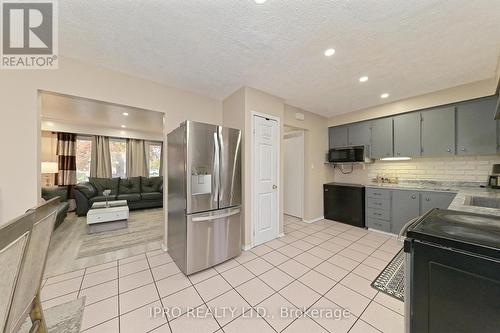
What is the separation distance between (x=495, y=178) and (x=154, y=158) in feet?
28.4

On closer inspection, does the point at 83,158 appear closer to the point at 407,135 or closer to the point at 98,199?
the point at 98,199

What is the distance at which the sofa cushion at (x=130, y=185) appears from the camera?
5574 mm

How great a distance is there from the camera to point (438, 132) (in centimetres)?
312

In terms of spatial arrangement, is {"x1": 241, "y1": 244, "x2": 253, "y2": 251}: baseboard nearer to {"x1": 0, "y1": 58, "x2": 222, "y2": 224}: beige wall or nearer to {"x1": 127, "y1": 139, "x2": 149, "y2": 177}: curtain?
{"x1": 0, "y1": 58, "x2": 222, "y2": 224}: beige wall

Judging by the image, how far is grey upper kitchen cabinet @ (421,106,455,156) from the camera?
300 cm

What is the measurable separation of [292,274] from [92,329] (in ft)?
6.41

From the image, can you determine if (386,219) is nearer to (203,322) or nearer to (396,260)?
(396,260)

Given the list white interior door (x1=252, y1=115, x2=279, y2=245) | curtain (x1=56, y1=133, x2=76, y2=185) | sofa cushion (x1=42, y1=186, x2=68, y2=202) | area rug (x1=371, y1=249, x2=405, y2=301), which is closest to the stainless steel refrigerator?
white interior door (x1=252, y1=115, x2=279, y2=245)

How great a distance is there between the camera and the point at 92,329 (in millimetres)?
1438

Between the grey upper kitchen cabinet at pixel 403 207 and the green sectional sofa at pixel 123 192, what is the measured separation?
19.8ft

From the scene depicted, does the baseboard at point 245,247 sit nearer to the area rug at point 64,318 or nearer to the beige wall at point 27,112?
the area rug at point 64,318

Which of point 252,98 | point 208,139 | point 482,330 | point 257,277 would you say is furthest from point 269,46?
point 257,277

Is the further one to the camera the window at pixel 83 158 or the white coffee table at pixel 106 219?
the window at pixel 83 158

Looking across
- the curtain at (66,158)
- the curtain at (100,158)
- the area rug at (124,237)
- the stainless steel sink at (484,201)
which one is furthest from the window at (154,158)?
the stainless steel sink at (484,201)
